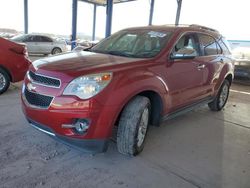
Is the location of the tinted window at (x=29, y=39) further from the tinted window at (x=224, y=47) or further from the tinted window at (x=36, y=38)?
the tinted window at (x=224, y=47)

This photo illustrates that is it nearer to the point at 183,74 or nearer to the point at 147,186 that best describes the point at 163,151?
the point at 147,186

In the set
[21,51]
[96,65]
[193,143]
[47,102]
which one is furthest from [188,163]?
[21,51]

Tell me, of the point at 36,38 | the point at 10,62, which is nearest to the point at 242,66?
the point at 10,62

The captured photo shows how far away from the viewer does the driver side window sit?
357 centimetres

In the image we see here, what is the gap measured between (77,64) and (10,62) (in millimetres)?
3189

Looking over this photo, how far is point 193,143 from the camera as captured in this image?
377 centimetres

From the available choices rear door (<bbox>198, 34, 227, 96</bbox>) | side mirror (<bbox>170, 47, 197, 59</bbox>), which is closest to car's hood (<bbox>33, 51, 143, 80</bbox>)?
side mirror (<bbox>170, 47, 197, 59</bbox>)

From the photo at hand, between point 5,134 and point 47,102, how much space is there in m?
1.24

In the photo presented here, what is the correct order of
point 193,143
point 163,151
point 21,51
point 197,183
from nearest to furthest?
point 197,183 → point 163,151 → point 193,143 → point 21,51

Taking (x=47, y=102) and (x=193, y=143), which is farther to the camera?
(x=193, y=143)

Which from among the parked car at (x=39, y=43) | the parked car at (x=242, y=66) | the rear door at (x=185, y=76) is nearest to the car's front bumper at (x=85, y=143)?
the rear door at (x=185, y=76)

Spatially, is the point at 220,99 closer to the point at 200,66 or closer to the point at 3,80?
the point at 200,66

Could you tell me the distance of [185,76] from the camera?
12.6ft

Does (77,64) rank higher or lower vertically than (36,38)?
higher
